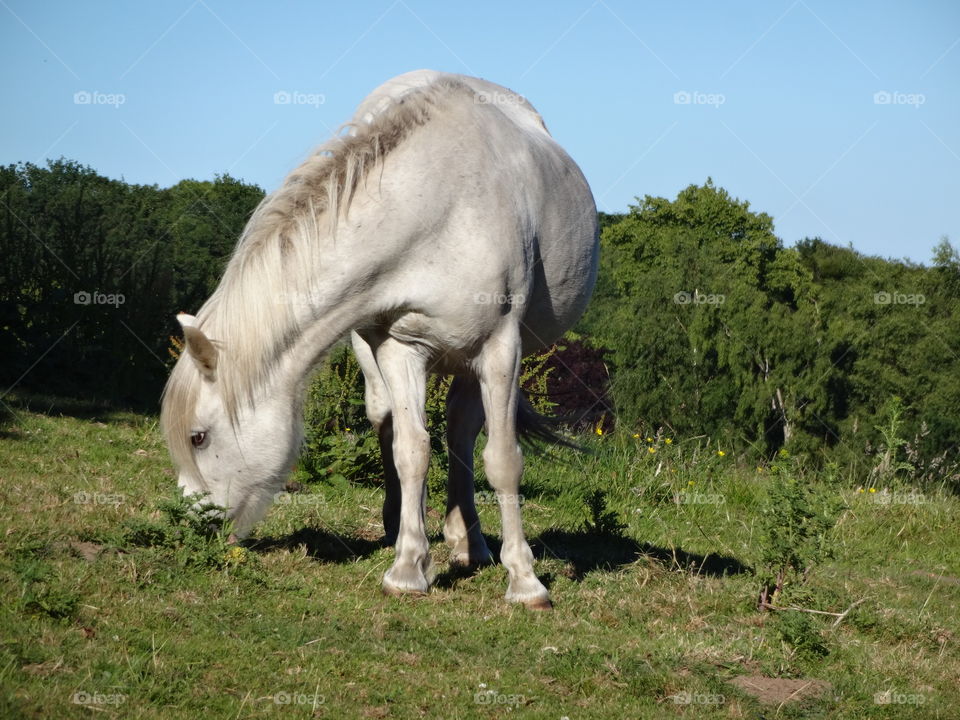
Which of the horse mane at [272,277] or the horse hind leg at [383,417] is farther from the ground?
the horse mane at [272,277]

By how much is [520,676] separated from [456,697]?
16.0 inches

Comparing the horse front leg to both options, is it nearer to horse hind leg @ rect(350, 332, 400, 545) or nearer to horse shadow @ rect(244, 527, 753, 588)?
horse shadow @ rect(244, 527, 753, 588)

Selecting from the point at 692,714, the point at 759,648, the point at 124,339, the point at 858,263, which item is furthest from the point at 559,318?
the point at 858,263

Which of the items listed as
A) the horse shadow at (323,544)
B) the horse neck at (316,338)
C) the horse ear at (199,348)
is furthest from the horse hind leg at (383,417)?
the horse ear at (199,348)

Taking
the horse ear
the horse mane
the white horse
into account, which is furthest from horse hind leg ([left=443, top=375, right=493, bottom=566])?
the horse ear

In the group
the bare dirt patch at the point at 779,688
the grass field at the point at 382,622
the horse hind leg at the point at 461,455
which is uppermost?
the horse hind leg at the point at 461,455

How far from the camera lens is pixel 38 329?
10078 millimetres

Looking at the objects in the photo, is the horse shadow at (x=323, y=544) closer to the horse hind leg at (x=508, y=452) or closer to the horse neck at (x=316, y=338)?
the horse hind leg at (x=508, y=452)

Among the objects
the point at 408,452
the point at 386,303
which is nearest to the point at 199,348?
the point at 386,303

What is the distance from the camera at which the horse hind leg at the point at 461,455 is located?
6.33 metres

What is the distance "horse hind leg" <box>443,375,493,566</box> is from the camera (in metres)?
6.33

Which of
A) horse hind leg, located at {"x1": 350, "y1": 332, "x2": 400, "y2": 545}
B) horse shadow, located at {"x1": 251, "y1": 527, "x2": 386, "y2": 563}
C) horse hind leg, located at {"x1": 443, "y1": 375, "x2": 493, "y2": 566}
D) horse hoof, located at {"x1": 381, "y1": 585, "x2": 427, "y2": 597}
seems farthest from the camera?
horse hind leg, located at {"x1": 443, "y1": 375, "x2": 493, "y2": 566}

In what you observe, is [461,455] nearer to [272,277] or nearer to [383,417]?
[383,417]

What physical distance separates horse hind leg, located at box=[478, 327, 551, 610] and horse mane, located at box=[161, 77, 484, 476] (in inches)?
41.8
